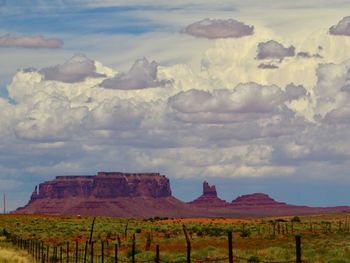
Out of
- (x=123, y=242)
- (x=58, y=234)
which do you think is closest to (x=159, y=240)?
(x=123, y=242)

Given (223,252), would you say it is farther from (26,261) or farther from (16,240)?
(16,240)

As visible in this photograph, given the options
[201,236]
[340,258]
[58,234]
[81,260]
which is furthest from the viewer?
[58,234]

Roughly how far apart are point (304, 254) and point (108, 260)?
12.0 meters

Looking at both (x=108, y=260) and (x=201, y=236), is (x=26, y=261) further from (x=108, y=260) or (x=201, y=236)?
(x=201, y=236)

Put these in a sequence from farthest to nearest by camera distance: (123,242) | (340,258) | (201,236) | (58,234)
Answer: (58,234)
(201,236)
(123,242)
(340,258)

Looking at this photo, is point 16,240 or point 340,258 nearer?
point 340,258

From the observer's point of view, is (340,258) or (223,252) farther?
(223,252)

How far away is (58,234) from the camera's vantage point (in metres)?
97.4

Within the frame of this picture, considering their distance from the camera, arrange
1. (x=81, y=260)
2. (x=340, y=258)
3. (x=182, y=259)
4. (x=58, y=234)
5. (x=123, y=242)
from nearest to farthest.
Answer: (x=340, y=258) → (x=182, y=259) → (x=81, y=260) → (x=123, y=242) → (x=58, y=234)

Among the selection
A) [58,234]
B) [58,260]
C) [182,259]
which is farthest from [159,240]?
[182,259]

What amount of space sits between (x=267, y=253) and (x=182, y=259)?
303 inches

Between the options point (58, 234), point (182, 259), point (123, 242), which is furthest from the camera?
point (58, 234)

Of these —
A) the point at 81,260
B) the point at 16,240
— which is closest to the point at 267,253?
the point at 81,260

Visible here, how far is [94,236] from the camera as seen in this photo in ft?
303
